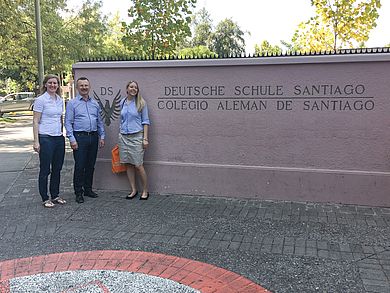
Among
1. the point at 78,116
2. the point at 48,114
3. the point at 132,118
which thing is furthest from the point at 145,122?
the point at 48,114

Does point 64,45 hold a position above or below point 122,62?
above

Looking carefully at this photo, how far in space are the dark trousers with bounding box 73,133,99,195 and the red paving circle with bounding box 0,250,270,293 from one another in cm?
213

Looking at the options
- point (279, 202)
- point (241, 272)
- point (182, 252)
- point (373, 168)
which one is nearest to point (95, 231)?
point (182, 252)

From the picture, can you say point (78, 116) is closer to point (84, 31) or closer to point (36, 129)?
point (36, 129)

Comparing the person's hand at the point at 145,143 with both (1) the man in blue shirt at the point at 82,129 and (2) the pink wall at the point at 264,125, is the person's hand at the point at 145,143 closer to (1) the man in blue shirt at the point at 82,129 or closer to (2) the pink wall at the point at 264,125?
(2) the pink wall at the point at 264,125

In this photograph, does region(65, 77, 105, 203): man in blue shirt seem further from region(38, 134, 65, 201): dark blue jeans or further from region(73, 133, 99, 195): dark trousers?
region(38, 134, 65, 201): dark blue jeans

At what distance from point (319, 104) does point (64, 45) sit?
14974mm

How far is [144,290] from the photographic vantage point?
3477 millimetres

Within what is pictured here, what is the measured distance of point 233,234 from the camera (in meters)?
4.81

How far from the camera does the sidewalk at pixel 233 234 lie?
3.80 metres

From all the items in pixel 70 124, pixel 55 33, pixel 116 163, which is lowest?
pixel 116 163

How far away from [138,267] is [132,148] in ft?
8.68

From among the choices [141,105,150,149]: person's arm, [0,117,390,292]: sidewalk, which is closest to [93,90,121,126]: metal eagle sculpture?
[141,105,150,149]: person's arm

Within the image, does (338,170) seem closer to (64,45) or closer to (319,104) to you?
(319,104)
